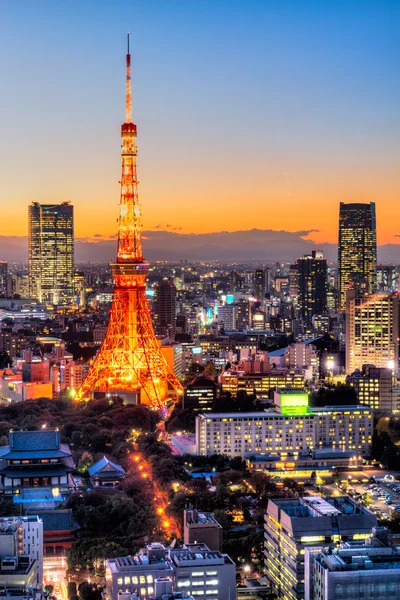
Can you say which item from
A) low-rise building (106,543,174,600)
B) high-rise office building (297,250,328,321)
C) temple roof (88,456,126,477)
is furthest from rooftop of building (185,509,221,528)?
high-rise office building (297,250,328,321)

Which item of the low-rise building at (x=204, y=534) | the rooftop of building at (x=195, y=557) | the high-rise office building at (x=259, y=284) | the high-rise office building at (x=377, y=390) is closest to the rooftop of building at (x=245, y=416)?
the high-rise office building at (x=377, y=390)

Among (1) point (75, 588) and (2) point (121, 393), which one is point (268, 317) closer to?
(2) point (121, 393)

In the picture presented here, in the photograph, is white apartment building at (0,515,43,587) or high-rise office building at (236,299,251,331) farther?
high-rise office building at (236,299,251,331)

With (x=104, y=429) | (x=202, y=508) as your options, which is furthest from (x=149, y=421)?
(x=202, y=508)

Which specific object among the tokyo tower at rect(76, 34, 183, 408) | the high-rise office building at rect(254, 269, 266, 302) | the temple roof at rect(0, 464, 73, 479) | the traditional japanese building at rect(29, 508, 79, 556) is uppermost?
the high-rise office building at rect(254, 269, 266, 302)

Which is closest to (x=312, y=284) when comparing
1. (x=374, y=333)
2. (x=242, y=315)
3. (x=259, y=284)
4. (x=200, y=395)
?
(x=242, y=315)

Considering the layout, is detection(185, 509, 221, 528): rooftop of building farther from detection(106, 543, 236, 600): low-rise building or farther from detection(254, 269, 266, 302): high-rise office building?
detection(254, 269, 266, 302): high-rise office building

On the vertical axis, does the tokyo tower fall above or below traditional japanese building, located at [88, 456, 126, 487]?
above

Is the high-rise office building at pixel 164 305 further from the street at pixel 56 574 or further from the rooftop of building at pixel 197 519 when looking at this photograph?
the rooftop of building at pixel 197 519
